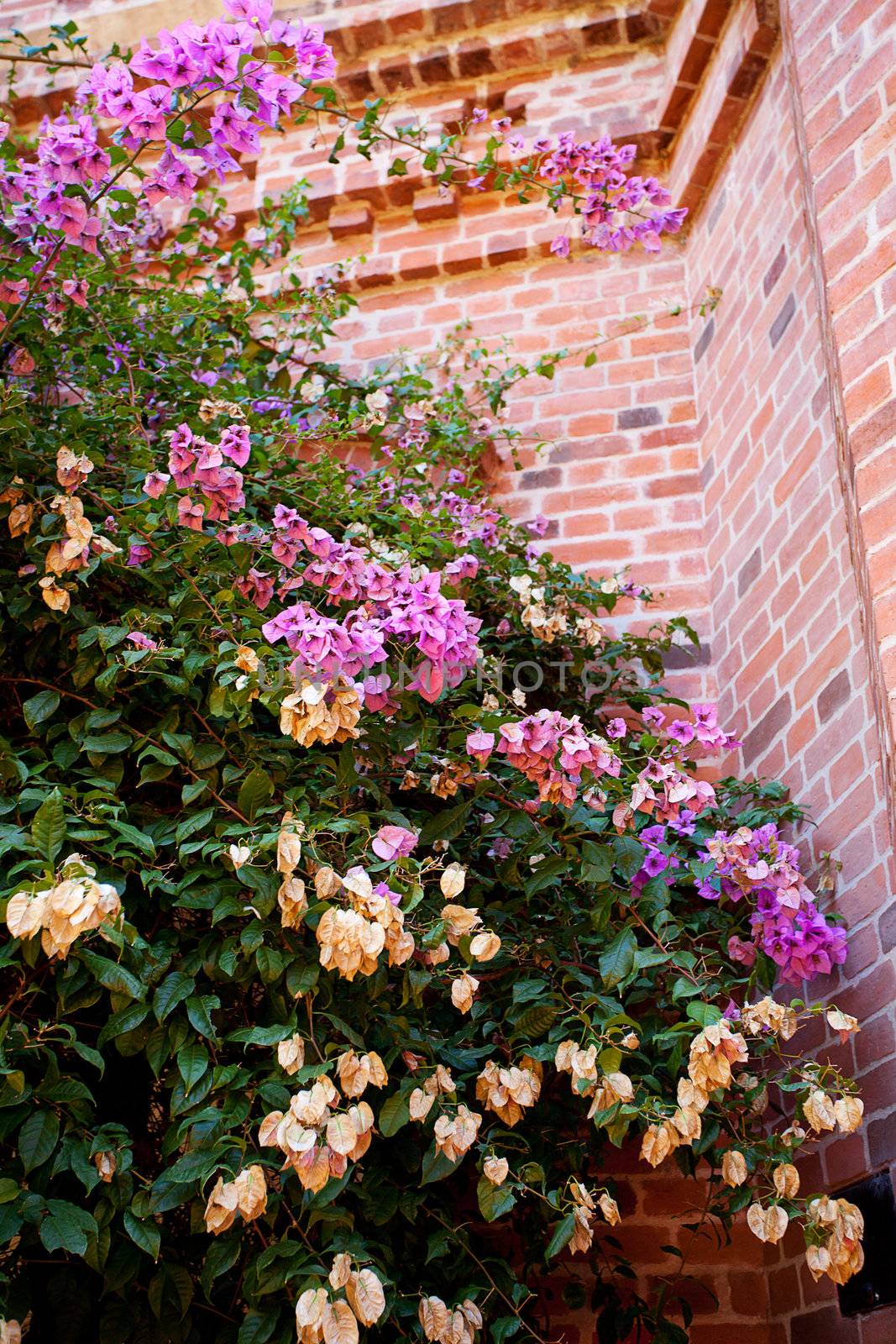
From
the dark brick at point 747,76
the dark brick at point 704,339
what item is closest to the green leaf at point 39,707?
the dark brick at point 704,339

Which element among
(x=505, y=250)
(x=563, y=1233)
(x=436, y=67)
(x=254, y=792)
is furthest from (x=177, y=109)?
(x=436, y=67)

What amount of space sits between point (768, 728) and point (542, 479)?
1271mm

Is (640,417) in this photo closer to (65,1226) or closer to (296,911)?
(296,911)

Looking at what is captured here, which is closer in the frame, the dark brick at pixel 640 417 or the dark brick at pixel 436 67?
the dark brick at pixel 640 417

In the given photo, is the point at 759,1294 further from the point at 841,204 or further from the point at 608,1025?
the point at 841,204

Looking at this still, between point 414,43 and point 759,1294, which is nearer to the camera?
point 759,1294

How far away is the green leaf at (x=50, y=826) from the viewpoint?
6.09 ft

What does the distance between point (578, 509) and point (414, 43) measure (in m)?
2.10

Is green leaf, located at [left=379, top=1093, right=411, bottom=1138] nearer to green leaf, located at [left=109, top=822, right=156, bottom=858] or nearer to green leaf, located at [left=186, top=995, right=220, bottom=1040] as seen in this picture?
green leaf, located at [left=186, top=995, right=220, bottom=1040]

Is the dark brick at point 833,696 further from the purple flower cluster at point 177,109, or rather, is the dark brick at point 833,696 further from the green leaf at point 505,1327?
the purple flower cluster at point 177,109

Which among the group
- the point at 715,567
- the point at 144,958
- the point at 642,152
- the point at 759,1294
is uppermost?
the point at 642,152

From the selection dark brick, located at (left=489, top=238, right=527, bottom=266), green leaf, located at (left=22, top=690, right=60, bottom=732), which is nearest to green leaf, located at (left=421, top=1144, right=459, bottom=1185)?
green leaf, located at (left=22, top=690, right=60, bottom=732)

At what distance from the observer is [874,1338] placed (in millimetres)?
2424

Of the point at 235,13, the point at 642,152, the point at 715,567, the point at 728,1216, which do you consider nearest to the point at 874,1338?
the point at 728,1216
